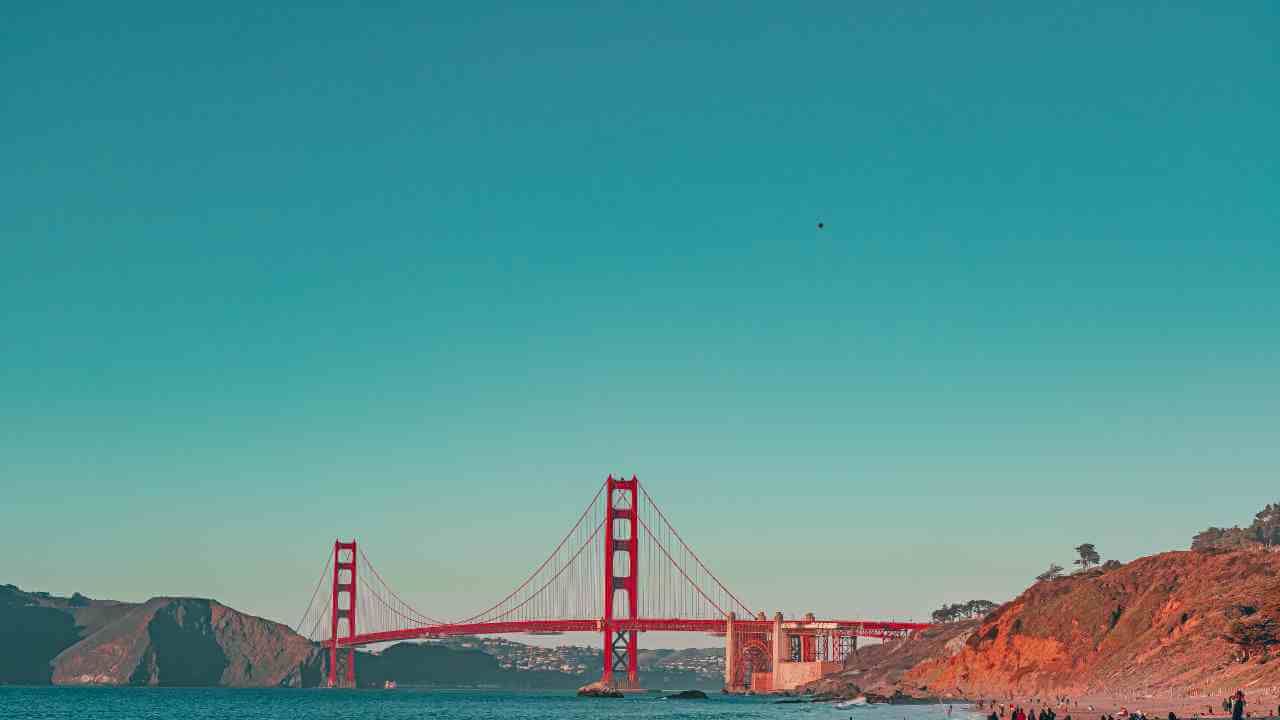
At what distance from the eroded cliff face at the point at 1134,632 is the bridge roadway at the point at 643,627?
27.8 metres

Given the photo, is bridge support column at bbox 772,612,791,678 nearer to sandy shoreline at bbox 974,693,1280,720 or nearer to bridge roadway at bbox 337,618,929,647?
bridge roadway at bbox 337,618,929,647

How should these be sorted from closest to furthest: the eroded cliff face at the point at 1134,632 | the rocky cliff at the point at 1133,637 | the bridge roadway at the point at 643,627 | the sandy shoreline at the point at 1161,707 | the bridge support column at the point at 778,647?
the sandy shoreline at the point at 1161,707 → the rocky cliff at the point at 1133,637 → the eroded cliff face at the point at 1134,632 → the bridge roadway at the point at 643,627 → the bridge support column at the point at 778,647

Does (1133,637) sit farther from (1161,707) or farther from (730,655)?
(730,655)

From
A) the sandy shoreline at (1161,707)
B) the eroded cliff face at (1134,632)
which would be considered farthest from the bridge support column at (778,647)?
the sandy shoreline at (1161,707)

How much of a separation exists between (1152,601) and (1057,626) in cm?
1014

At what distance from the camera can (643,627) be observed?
5571 inches

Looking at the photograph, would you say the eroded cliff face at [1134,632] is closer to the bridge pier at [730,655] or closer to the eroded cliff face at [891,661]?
the eroded cliff face at [891,661]

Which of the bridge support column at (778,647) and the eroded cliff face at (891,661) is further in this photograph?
the bridge support column at (778,647)

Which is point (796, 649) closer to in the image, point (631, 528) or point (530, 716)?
point (631, 528)

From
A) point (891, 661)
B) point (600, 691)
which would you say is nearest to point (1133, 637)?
point (891, 661)

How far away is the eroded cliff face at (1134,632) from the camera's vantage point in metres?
83.8

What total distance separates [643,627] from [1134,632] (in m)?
55.6

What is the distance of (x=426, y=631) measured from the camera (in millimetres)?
155000

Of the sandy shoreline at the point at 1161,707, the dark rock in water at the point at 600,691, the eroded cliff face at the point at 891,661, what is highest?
the sandy shoreline at the point at 1161,707
